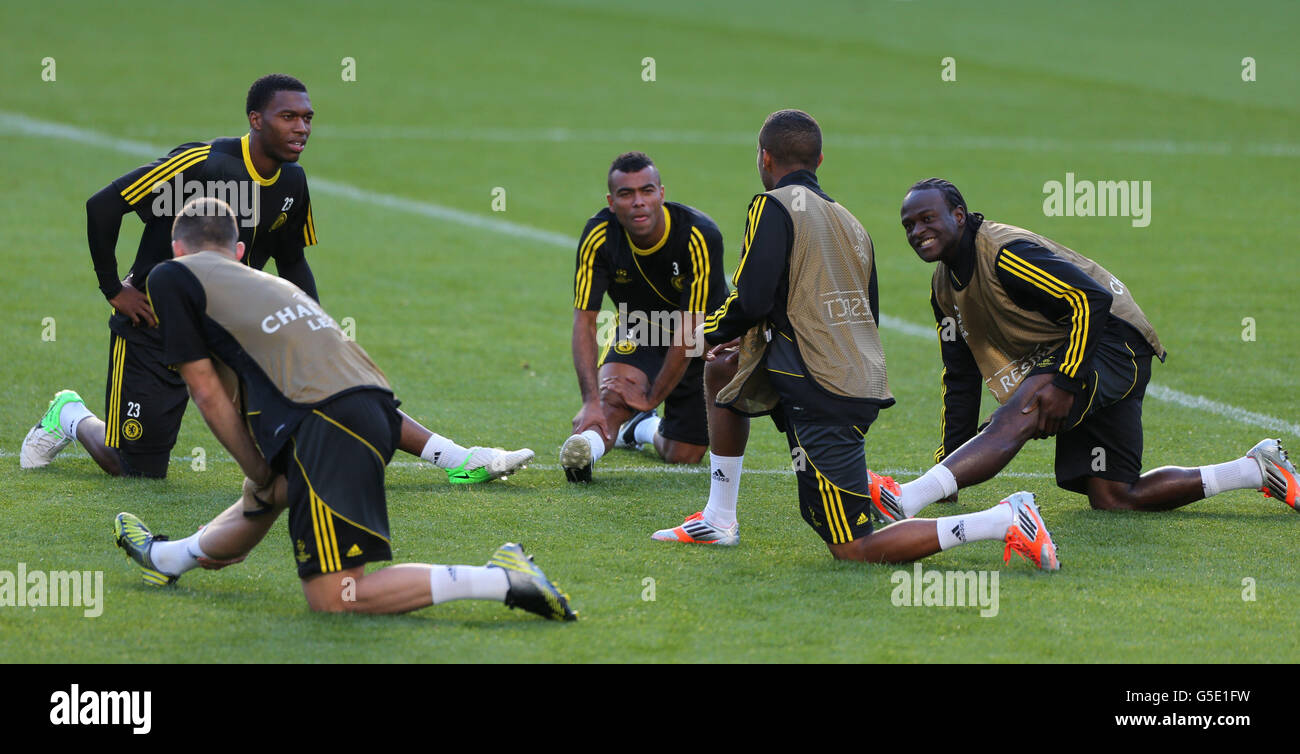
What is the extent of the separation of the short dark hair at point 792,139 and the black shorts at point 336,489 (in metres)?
2.28

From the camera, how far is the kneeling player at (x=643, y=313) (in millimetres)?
8383

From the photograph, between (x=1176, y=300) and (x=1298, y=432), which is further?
(x=1176, y=300)

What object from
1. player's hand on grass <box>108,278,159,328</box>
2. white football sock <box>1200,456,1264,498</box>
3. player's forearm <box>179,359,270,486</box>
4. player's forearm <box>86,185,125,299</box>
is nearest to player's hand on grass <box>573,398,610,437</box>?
player's hand on grass <box>108,278,159,328</box>

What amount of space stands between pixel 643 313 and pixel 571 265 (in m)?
6.88

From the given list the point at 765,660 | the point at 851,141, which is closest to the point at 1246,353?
the point at 765,660

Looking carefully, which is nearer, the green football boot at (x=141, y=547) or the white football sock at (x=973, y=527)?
the green football boot at (x=141, y=547)

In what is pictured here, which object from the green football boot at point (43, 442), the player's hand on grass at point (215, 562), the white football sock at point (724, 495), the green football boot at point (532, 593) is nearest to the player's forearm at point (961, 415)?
the white football sock at point (724, 495)

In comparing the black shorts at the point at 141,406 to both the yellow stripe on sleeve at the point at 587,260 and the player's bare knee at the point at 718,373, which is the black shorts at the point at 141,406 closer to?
the yellow stripe on sleeve at the point at 587,260

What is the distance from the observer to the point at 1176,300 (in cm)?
1408

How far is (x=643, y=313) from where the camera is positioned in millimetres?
9266

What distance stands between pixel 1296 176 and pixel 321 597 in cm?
1896

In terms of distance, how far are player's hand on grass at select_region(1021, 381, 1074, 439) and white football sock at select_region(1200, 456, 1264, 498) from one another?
0.92 meters

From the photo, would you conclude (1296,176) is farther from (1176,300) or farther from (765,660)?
(765,660)

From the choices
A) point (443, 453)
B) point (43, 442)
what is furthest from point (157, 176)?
point (443, 453)
